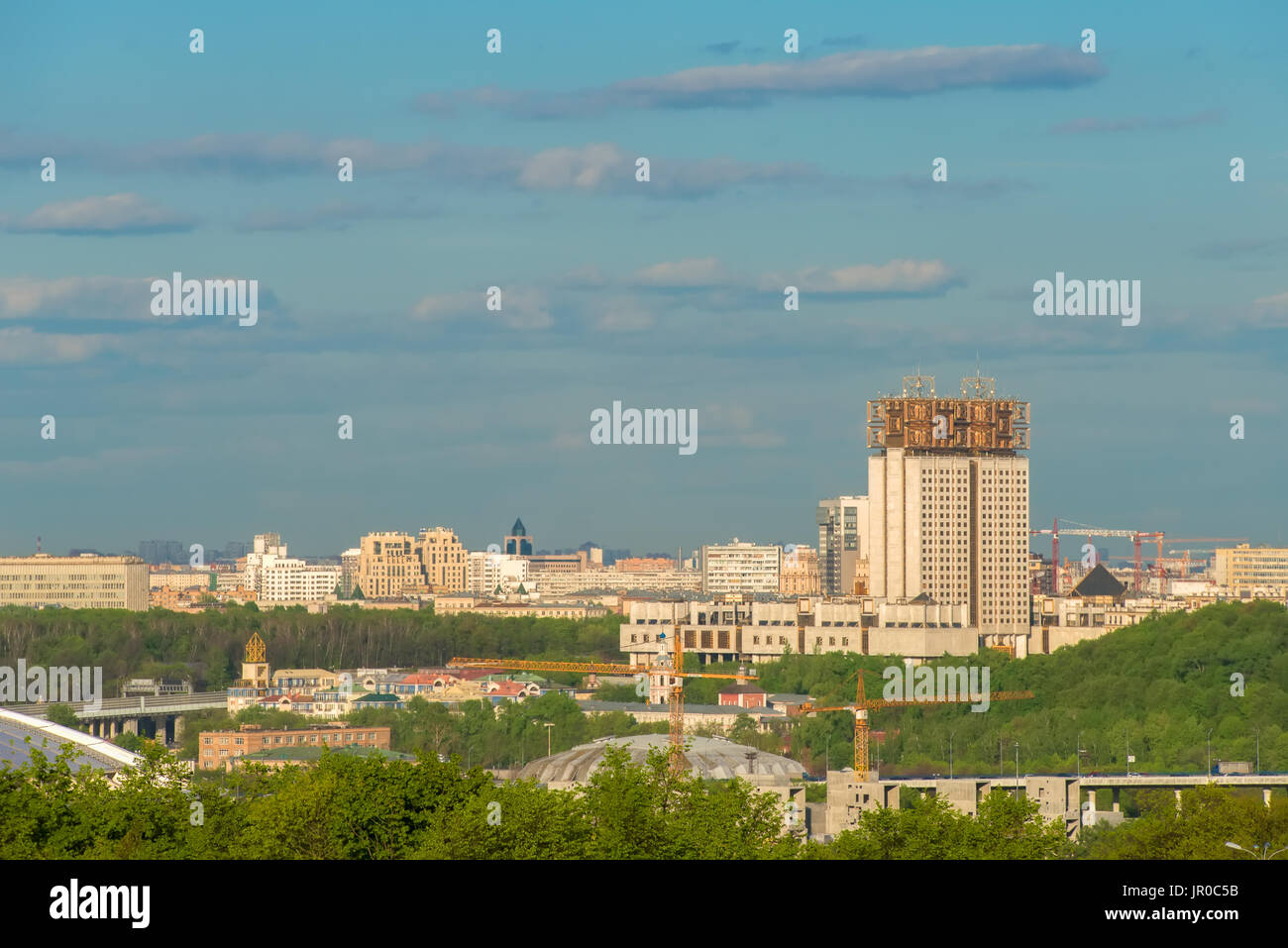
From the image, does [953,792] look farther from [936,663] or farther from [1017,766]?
[936,663]

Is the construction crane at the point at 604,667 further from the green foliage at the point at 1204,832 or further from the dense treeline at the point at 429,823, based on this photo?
the dense treeline at the point at 429,823

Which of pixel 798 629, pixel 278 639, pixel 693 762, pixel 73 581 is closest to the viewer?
pixel 693 762

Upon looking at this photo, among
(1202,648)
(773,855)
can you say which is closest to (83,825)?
(773,855)

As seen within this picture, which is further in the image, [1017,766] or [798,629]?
[798,629]

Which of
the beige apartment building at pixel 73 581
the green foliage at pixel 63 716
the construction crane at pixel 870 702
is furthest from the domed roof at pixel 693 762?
the beige apartment building at pixel 73 581

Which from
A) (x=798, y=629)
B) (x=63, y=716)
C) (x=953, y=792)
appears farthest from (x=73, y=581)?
(x=953, y=792)

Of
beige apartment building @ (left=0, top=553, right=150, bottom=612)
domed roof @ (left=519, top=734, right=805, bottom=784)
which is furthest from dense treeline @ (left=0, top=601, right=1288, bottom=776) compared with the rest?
beige apartment building @ (left=0, top=553, right=150, bottom=612)
